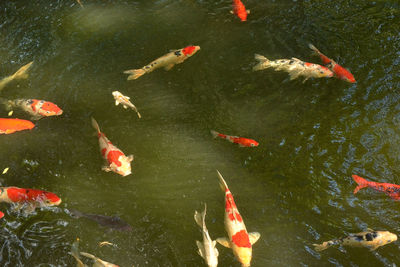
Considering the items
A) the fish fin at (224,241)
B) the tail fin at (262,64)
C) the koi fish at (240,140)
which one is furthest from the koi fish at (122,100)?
the fish fin at (224,241)

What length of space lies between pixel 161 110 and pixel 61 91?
4.83 ft

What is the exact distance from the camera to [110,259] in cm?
331

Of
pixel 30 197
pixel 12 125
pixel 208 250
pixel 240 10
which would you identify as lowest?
pixel 208 250

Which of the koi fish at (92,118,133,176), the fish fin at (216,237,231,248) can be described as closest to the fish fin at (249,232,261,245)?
the fish fin at (216,237,231,248)

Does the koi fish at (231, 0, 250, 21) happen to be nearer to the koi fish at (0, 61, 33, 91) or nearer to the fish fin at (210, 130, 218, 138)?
the fish fin at (210, 130, 218, 138)

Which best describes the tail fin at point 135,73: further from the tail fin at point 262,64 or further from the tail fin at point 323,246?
the tail fin at point 323,246

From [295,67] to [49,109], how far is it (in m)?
3.17

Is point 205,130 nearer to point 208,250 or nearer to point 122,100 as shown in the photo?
point 122,100

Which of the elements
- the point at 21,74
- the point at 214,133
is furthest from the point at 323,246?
the point at 21,74

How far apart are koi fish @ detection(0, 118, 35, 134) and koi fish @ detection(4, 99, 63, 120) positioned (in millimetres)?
171

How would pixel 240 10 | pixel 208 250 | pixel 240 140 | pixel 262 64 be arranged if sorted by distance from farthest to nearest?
pixel 240 10, pixel 262 64, pixel 240 140, pixel 208 250

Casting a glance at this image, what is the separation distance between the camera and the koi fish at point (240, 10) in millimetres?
5594

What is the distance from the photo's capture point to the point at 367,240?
312cm

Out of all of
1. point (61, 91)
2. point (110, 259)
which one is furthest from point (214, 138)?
point (61, 91)
